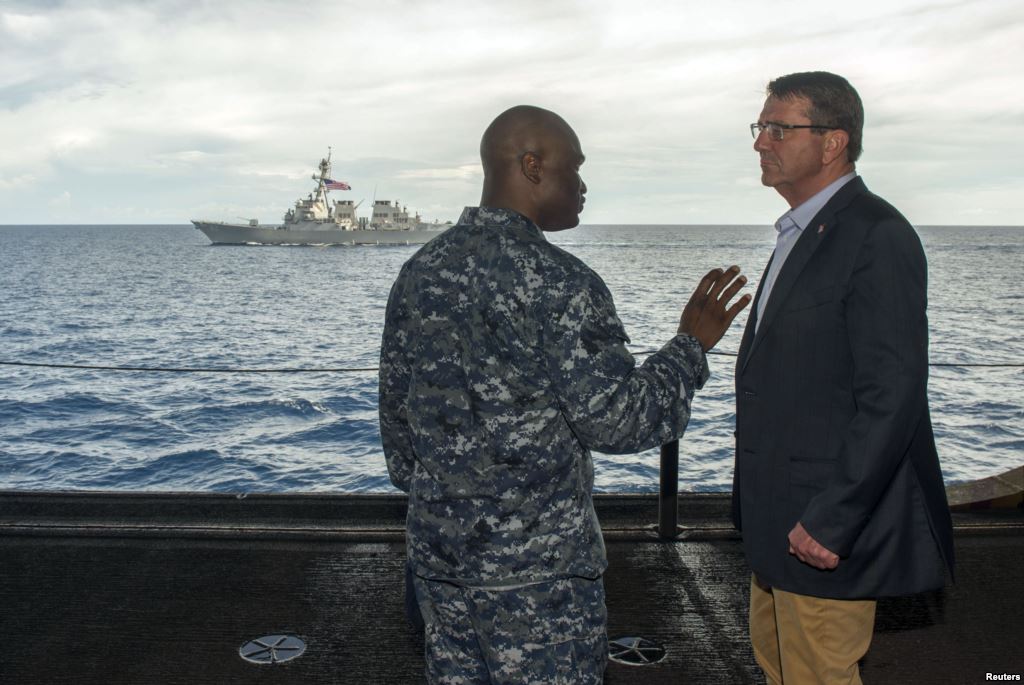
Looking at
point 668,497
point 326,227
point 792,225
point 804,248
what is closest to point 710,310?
point 804,248

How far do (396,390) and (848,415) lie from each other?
935 mm

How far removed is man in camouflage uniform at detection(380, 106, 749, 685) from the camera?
1.55 metres

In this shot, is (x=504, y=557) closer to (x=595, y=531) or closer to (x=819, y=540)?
(x=595, y=531)

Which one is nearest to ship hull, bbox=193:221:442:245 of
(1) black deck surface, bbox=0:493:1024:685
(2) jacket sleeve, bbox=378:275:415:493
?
(1) black deck surface, bbox=0:493:1024:685

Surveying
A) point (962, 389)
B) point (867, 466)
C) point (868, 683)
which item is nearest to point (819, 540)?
point (867, 466)

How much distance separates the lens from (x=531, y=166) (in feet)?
5.44

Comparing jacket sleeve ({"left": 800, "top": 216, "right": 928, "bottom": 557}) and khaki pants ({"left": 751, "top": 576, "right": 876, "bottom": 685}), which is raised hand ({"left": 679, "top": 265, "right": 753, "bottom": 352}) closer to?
jacket sleeve ({"left": 800, "top": 216, "right": 928, "bottom": 557})

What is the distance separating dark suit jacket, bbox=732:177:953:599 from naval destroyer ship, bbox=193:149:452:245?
287 ft

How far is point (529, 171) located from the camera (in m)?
1.66

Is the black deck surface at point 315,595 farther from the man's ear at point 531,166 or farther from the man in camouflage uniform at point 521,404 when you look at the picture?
the man's ear at point 531,166

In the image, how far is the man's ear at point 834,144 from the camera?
74.7 inches

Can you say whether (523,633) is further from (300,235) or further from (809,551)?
(300,235)

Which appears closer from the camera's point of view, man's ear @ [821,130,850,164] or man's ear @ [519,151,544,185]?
man's ear @ [519,151,544,185]

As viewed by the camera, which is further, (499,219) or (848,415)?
(848,415)
